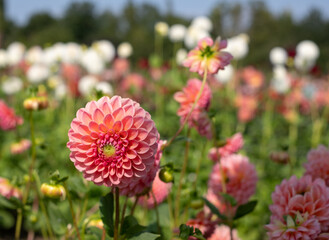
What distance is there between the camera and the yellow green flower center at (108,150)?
683 millimetres

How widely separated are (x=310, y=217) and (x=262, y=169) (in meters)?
2.25

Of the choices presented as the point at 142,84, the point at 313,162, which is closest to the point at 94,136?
the point at 313,162

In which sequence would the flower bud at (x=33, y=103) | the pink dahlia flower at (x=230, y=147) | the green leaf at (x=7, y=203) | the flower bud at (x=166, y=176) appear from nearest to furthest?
the flower bud at (x=166, y=176) < the green leaf at (x=7, y=203) < the flower bud at (x=33, y=103) < the pink dahlia flower at (x=230, y=147)

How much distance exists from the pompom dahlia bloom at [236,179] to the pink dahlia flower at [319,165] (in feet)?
0.85

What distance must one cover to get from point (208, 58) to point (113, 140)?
1.18 feet

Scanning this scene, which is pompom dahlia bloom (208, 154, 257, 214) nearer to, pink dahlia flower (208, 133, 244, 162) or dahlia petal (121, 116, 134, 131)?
pink dahlia flower (208, 133, 244, 162)

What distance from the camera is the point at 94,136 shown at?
68 cm

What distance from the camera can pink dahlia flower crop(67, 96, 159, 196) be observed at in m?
0.68

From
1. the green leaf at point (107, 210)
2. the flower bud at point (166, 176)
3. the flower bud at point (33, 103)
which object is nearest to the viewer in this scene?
the green leaf at point (107, 210)

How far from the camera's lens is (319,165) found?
0.98 meters

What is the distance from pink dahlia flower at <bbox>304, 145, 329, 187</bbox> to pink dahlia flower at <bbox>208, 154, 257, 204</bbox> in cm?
26

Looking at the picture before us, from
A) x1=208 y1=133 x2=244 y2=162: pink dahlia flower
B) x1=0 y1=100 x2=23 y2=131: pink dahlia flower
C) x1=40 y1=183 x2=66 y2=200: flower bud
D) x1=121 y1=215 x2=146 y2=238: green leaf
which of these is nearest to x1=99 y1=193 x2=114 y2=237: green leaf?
x1=121 y1=215 x2=146 y2=238: green leaf

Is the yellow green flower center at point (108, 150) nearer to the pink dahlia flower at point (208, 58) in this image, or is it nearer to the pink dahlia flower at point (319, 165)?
the pink dahlia flower at point (208, 58)

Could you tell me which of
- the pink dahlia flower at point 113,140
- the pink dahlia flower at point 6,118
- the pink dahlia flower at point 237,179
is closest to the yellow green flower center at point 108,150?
the pink dahlia flower at point 113,140
